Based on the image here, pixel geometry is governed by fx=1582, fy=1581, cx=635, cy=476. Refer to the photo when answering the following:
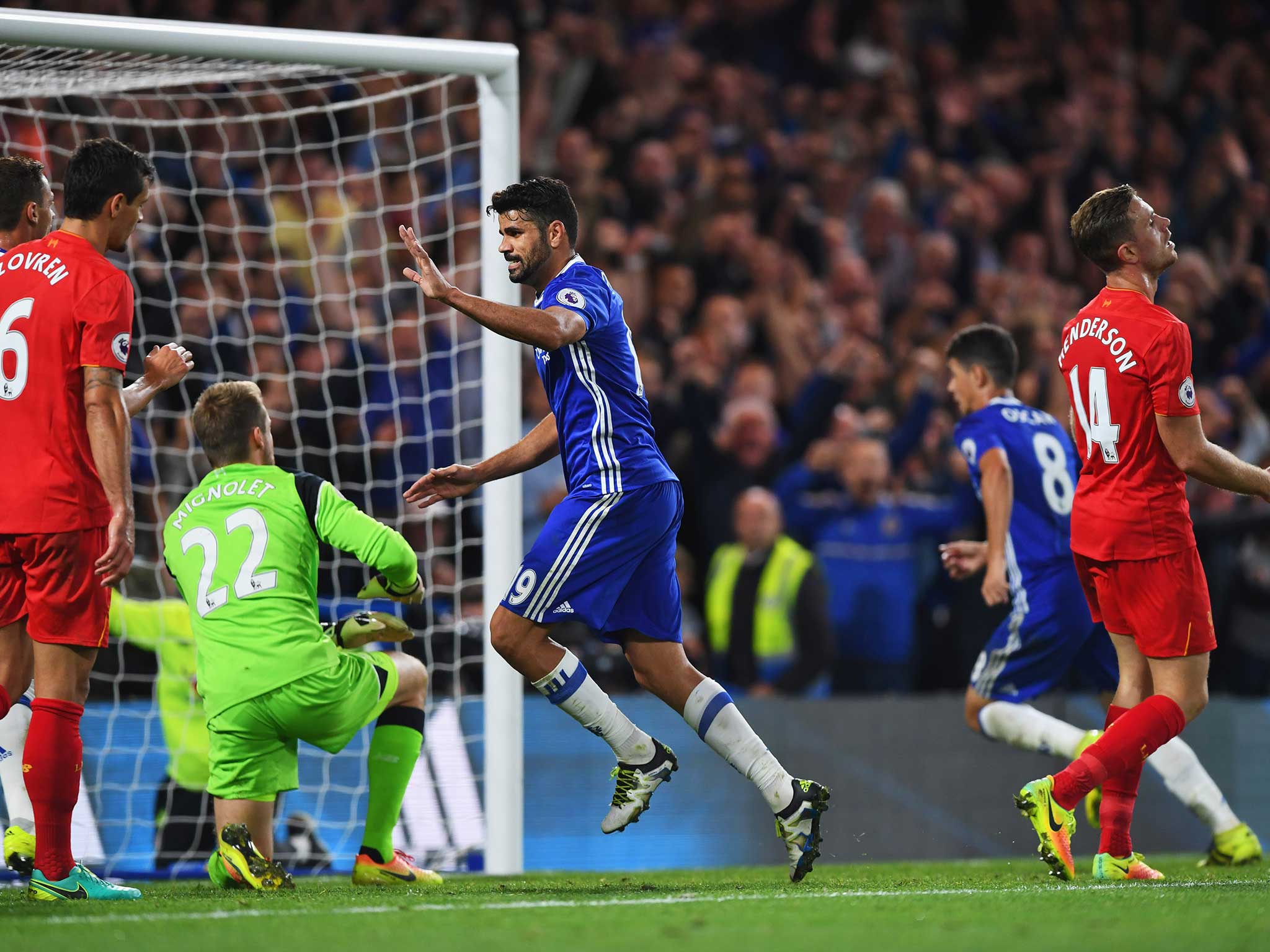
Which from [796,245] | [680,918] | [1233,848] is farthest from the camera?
[796,245]

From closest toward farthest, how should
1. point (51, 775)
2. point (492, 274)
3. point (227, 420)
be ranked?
point (51, 775), point (227, 420), point (492, 274)

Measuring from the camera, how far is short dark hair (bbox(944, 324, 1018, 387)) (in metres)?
5.92

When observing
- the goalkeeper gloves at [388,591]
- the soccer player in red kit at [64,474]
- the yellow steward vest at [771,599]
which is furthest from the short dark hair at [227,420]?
the yellow steward vest at [771,599]

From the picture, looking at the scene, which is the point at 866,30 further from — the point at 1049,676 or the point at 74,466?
the point at 74,466

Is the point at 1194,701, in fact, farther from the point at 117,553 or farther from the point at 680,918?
the point at 117,553

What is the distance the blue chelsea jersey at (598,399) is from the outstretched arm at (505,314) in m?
0.11

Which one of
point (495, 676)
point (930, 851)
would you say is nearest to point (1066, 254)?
point (930, 851)

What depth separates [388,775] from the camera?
5.02m

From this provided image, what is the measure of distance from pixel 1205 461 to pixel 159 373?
297cm

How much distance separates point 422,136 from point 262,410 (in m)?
5.26

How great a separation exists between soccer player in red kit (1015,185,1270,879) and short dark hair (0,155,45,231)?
3104 mm

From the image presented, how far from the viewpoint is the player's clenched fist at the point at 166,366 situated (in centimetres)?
455

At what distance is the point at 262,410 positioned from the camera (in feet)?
15.9

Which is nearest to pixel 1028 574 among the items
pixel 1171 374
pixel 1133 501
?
pixel 1133 501
